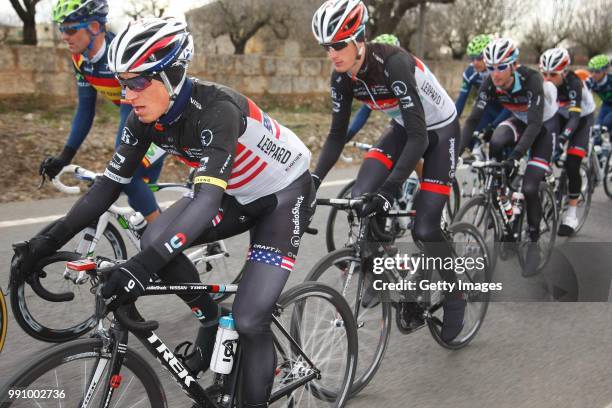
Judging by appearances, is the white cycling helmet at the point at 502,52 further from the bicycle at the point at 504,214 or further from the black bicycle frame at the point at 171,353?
the black bicycle frame at the point at 171,353

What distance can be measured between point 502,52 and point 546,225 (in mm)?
1786

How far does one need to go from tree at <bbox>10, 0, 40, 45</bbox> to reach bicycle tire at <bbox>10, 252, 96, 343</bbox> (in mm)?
13937

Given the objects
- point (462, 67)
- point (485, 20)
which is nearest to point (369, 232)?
point (462, 67)

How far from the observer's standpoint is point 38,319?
403cm

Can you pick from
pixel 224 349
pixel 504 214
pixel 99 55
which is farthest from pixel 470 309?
pixel 99 55

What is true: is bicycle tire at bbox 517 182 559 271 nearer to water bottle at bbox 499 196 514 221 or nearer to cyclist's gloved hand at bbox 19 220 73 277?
water bottle at bbox 499 196 514 221

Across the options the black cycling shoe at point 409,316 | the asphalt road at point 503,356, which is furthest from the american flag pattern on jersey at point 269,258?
the black cycling shoe at point 409,316

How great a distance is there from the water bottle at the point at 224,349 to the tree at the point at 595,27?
51.7m

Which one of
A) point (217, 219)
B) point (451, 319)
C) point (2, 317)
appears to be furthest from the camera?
point (451, 319)

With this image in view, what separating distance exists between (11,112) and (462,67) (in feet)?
46.3

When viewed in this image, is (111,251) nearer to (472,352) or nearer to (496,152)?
(472,352)

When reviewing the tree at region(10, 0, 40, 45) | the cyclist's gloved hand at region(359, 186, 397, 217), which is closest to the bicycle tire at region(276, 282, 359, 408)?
the cyclist's gloved hand at region(359, 186, 397, 217)

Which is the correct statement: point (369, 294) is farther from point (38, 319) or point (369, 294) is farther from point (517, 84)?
point (517, 84)

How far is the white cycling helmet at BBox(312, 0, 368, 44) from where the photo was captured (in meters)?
3.80
